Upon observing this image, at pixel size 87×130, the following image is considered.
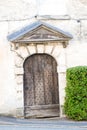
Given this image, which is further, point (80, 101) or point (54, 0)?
point (54, 0)

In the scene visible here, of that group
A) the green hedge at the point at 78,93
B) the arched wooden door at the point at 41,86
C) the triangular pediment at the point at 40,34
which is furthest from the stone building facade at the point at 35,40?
the green hedge at the point at 78,93

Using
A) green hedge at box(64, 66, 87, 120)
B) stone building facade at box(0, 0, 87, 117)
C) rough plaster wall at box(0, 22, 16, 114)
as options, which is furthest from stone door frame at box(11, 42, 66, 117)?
green hedge at box(64, 66, 87, 120)

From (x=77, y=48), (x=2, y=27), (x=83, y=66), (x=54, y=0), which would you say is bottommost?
(x=83, y=66)

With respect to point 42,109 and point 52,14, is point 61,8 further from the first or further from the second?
point 42,109

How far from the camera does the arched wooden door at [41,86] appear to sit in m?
11.5

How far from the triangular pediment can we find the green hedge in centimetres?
130

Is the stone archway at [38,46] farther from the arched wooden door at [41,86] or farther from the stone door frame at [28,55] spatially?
the arched wooden door at [41,86]

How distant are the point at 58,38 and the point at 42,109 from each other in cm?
255

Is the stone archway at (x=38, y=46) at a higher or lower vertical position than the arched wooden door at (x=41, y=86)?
higher

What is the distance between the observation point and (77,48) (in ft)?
38.3

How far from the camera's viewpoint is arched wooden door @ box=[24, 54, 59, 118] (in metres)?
11.5

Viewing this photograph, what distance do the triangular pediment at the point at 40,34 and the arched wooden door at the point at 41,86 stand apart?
690 millimetres

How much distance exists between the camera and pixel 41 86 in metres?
11.6

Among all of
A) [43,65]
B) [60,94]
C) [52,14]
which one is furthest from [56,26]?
[60,94]
